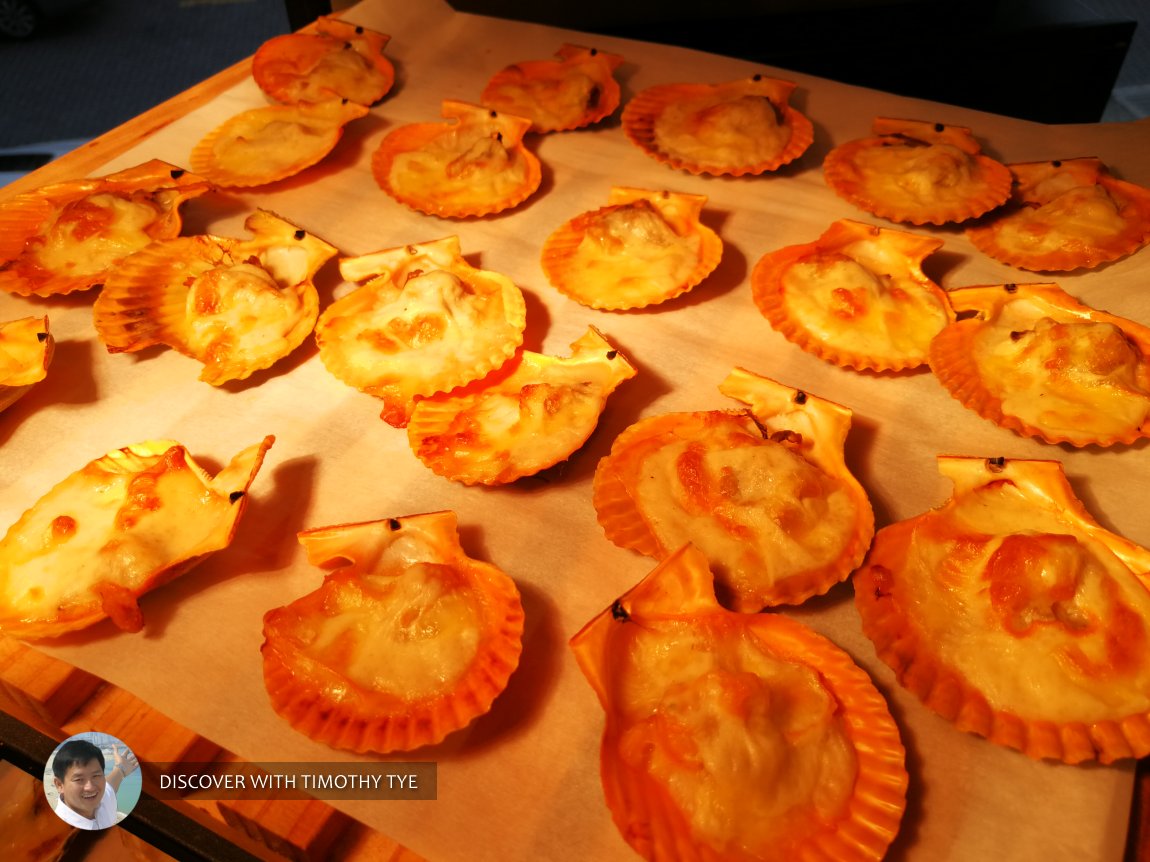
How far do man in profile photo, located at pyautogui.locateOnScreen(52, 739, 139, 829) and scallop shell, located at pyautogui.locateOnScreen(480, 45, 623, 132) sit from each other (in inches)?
80.6

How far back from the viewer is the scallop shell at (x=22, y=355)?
5.99 feet

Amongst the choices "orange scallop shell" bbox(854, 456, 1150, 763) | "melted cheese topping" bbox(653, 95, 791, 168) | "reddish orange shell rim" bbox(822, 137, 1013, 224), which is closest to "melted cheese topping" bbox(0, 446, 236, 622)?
"orange scallop shell" bbox(854, 456, 1150, 763)

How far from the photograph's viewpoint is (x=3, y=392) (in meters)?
1.82

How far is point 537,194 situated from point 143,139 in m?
1.32

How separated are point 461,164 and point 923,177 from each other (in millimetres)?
1290

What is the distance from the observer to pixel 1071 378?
1.78 metres

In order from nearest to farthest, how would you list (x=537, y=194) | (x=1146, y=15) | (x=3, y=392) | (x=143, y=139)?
(x=3, y=392) → (x=537, y=194) → (x=143, y=139) → (x=1146, y=15)

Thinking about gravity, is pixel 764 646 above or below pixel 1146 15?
below

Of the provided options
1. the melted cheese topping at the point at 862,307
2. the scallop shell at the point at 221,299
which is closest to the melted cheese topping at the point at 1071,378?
the melted cheese topping at the point at 862,307

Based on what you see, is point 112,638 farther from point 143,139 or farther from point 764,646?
point 143,139

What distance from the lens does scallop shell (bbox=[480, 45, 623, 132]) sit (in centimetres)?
267

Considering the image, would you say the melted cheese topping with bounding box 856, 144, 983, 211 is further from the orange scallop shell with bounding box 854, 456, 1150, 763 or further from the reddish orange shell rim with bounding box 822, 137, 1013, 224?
the orange scallop shell with bounding box 854, 456, 1150, 763

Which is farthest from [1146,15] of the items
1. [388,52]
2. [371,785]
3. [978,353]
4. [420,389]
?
[371,785]

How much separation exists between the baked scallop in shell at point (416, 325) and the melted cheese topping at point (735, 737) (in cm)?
82
